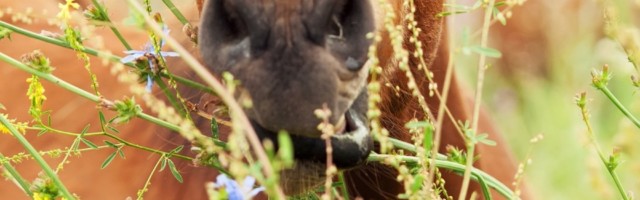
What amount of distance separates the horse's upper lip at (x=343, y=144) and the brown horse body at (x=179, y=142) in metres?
0.30

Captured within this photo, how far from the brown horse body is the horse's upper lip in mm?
302

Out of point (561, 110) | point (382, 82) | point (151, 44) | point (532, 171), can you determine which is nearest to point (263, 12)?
point (151, 44)

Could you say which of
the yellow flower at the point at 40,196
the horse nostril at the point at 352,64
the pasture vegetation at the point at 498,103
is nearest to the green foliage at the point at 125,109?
the pasture vegetation at the point at 498,103

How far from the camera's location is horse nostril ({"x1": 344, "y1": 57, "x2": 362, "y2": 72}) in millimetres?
Result: 1653

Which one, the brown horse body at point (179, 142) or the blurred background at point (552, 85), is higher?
the brown horse body at point (179, 142)

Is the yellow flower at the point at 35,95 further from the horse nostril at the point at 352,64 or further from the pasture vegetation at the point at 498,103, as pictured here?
the horse nostril at the point at 352,64

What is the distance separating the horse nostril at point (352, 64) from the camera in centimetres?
165

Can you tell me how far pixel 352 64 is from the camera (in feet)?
5.45

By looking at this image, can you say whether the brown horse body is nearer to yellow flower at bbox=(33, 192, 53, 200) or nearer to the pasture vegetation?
the pasture vegetation

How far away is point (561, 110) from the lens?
211 inches

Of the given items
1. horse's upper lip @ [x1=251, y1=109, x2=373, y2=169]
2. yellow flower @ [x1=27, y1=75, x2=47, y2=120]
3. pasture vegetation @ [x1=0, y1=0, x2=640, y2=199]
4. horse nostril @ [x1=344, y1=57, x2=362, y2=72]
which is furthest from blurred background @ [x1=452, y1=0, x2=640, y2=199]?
yellow flower @ [x1=27, y1=75, x2=47, y2=120]

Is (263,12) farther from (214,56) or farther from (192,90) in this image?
(192,90)

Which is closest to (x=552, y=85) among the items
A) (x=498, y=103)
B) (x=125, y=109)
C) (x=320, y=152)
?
(x=498, y=103)

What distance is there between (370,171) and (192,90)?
1.69 ft
